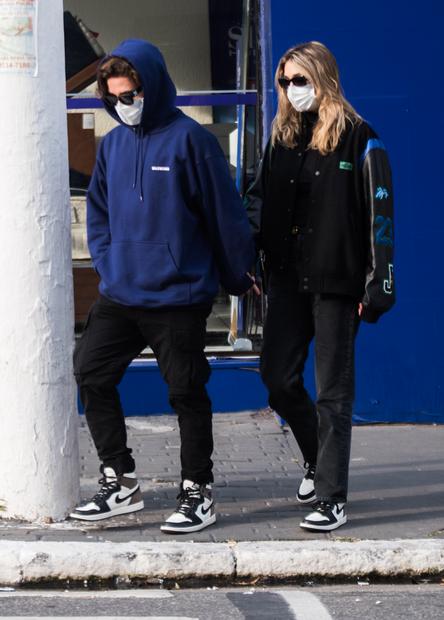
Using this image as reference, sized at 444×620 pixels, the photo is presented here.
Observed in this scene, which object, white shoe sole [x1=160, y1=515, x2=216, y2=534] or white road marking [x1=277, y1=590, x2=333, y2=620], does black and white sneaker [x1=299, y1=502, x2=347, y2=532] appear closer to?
white shoe sole [x1=160, y1=515, x2=216, y2=534]

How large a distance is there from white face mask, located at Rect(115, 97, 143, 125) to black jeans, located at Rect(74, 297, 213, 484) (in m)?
0.75

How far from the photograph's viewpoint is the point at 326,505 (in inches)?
215

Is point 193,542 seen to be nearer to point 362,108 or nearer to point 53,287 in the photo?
point 53,287

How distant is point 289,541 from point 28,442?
3.82 feet

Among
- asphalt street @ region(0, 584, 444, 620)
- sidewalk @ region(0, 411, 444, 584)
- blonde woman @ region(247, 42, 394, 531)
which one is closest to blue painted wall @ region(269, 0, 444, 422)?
sidewalk @ region(0, 411, 444, 584)

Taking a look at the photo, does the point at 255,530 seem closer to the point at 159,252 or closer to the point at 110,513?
the point at 110,513

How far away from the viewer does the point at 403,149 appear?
7805 millimetres

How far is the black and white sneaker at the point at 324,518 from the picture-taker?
17.7 feet

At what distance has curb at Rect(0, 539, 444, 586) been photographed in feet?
16.2

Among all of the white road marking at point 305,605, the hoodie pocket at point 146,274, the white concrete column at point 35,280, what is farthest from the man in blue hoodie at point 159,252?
the white road marking at point 305,605

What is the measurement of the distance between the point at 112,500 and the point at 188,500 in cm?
35

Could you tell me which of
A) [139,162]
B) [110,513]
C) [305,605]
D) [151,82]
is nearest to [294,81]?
[151,82]

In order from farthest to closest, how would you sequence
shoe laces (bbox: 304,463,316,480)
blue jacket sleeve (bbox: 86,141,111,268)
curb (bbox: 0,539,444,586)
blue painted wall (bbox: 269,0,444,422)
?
blue painted wall (bbox: 269,0,444,422) → shoe laces (bbox: 304,463,316,480) → blue jacket sleeve (bbox: 86,141,111,268) → curb (bbox: 0,539,444,586)

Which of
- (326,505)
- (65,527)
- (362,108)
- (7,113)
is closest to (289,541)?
(326,505)
